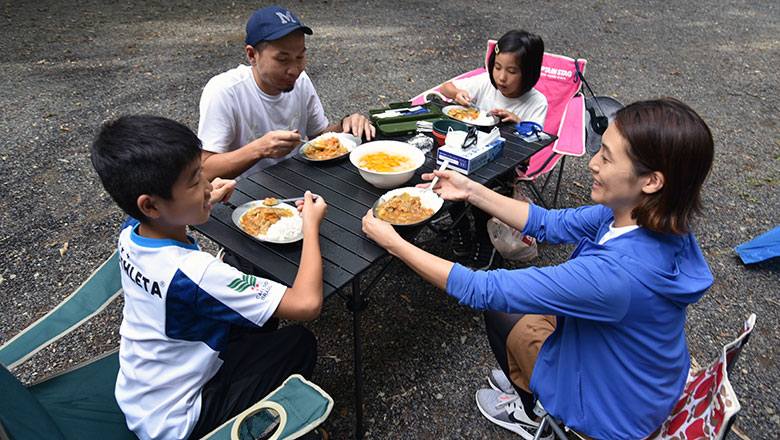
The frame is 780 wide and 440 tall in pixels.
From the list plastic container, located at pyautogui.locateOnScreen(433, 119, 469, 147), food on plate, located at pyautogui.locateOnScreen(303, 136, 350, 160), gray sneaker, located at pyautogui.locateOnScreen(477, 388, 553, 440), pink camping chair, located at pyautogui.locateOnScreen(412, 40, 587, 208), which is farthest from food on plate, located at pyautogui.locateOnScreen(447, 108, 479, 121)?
gray sneaker, located at pyautogui.locateOnScreen(477, 388, 553, 440)

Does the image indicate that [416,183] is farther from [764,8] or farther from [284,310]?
[764,8]

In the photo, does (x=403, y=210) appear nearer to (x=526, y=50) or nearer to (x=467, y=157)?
(x=467, y=157)

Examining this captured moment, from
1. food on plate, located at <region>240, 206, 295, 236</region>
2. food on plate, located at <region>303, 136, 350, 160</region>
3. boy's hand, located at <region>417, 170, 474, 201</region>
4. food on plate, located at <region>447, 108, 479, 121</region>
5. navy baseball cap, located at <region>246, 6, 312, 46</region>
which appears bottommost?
food on plate, located at <region>447, 108, 479, 121</region>

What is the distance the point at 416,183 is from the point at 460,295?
884mm

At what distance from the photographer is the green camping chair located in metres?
1.28

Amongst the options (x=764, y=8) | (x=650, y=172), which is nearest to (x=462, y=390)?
(x=650, y=172)

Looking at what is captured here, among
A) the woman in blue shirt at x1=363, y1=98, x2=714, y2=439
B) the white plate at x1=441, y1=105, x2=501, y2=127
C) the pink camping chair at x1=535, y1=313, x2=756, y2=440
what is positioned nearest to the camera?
the pink camping chair at x1=535, y1=313, x2=756, y2=440

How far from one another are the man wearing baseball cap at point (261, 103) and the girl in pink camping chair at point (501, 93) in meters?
1.06

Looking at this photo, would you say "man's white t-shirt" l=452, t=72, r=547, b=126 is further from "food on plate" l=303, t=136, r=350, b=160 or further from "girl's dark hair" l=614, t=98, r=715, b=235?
"girl's dark hair" l=614, t=98, r=715, b=235

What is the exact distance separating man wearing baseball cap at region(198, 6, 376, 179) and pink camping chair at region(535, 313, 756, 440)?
1938 millimetres

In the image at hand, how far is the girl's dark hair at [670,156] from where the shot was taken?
132cm

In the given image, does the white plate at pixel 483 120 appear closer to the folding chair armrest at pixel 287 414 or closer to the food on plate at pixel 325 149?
the food on plate at pixel 325 149

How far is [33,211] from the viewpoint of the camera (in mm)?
3635

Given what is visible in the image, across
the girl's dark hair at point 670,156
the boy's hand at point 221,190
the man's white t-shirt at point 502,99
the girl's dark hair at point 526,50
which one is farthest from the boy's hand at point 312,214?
the man's white t-shirt at point 502,99
